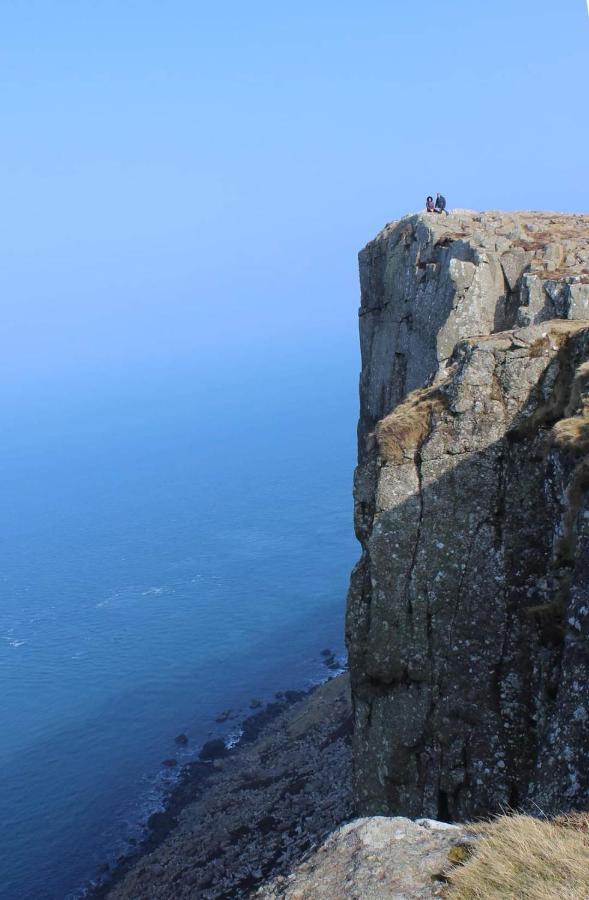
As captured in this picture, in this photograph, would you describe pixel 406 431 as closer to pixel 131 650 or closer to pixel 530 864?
pixel 530 864

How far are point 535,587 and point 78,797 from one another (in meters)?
72.0

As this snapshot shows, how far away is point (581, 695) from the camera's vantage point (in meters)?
14.5

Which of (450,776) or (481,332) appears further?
(481,332)

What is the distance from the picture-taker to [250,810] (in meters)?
55.1

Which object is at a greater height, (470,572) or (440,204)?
(440,204)

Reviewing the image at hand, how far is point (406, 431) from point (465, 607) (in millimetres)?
5325

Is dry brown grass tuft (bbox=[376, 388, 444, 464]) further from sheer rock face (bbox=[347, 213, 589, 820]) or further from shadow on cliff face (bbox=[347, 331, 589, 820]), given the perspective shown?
shadow on cliff face (bbox=[347, 331, 589, 820])

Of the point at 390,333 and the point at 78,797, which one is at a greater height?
the point at 390,333

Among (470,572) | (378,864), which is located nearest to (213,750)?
(470,572)

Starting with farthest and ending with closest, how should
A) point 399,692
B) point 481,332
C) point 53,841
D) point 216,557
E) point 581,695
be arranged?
point 216,557, point 53,841, point 481,332, point 399,692, point 581,695

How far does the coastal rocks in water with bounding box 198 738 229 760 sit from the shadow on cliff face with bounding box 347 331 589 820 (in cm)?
5782

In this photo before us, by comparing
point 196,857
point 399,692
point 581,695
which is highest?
point 581,695

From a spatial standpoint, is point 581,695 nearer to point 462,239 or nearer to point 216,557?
point 462,239

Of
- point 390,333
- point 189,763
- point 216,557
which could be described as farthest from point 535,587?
point 216,557
